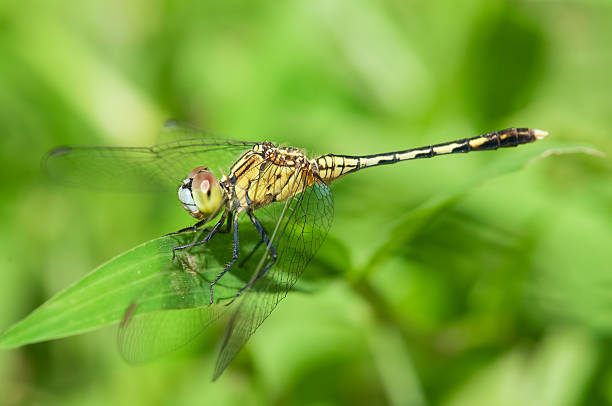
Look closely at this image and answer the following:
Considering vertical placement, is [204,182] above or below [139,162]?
below

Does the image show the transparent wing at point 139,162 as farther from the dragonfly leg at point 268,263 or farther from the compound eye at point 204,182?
the dragonfly leg at point 268,263

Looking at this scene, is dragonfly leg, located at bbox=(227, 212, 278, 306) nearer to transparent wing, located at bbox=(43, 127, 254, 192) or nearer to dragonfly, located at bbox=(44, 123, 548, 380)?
dragonfly, located at bbox=(44, 123, 548, 380)

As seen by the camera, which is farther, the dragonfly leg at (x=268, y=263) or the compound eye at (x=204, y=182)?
the compound eye at (x=204, y=182)

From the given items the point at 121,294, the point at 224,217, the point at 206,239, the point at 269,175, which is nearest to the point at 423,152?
the point at 269,175

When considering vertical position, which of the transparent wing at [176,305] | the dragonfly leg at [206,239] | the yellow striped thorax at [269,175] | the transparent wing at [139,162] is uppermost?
the transparent wing at [139,162]

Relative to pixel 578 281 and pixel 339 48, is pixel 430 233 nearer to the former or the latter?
pixel 578 281

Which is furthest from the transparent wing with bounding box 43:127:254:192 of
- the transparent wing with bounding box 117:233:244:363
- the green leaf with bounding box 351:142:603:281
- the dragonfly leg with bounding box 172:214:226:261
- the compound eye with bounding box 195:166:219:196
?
the green leaf with bounding box 351:142:603:281

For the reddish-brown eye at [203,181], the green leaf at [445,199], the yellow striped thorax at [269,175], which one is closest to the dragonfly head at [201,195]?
the reddish-brown eye at [203,181]

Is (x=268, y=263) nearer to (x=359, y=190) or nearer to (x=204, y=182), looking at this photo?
(x=204, y=182)
